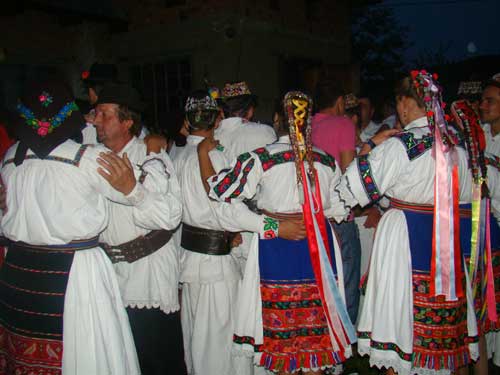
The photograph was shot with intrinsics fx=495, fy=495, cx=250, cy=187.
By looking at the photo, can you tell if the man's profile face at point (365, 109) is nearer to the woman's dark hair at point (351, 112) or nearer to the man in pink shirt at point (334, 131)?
the woman's dark hair at point (351, 112)

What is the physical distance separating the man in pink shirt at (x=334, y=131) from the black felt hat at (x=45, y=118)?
2.30 metres

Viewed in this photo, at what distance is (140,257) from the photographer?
325cm

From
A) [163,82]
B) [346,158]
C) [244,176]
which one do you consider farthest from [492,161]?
[163,82]

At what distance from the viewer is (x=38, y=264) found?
98.6 inches

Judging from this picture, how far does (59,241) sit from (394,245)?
1.93 metres

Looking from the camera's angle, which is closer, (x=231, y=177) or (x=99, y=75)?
(x=231, y=177)

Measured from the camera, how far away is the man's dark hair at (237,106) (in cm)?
452

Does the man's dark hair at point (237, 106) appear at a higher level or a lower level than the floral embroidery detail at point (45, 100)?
higher

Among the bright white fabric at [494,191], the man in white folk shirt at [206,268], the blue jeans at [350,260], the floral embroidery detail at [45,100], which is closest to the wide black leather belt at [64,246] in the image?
the floral embroidery detail at [45,100]

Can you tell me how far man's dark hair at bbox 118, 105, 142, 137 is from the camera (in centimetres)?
322

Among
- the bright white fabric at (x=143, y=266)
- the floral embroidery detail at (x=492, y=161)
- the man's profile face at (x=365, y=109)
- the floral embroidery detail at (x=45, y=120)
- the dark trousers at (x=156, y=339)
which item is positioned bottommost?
the dark trousers at (x=156, y=339)

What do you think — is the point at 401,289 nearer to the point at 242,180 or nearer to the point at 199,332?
the point at 242,180

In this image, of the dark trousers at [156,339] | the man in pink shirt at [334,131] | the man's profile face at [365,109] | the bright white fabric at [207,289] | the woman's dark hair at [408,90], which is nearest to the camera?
the woman's dark hair at [408,90]

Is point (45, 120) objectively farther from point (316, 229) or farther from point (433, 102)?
point (433, 102)
